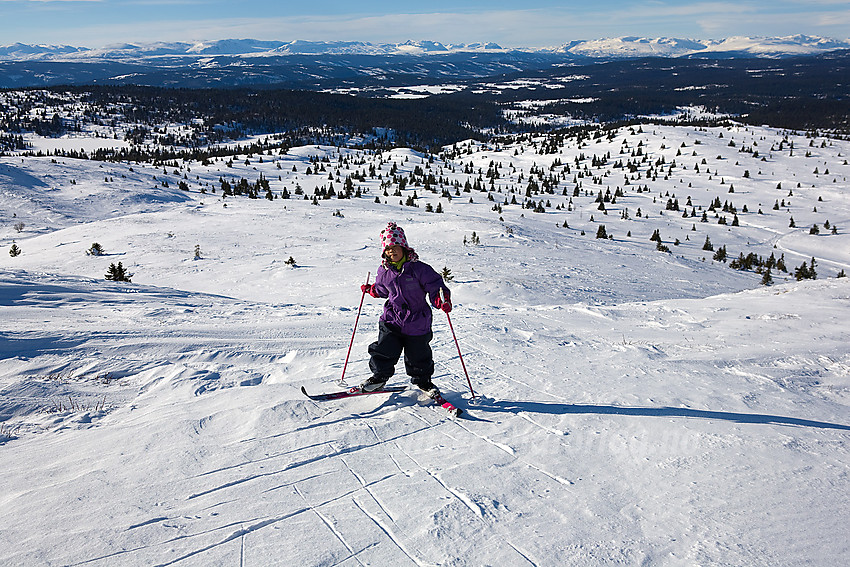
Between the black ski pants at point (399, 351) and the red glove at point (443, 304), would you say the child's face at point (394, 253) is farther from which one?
the black ski pants at point (399, 351)

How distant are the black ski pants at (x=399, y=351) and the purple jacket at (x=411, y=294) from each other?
0.07m

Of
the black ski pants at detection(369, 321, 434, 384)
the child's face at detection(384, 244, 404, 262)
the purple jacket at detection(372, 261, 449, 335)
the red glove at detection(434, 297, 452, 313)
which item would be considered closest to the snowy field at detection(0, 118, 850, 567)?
the black ski pants at detection(369, 321, 434, 384)

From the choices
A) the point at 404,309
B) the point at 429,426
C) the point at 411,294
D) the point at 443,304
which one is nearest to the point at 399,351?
the point at 404,309

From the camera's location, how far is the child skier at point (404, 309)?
425cm

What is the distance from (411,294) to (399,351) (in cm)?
59

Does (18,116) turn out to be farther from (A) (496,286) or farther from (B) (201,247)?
(A) (496,286)

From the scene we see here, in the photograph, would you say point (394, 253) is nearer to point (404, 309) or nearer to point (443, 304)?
point (404, 309)

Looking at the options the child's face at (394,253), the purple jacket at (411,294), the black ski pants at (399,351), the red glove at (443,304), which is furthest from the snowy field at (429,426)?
the child's face at (394,253)

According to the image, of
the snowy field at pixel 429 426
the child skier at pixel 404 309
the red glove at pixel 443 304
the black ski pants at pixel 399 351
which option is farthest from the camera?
the black ski pants at pixel 399 351

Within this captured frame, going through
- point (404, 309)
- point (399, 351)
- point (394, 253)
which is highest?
point (394, 253)

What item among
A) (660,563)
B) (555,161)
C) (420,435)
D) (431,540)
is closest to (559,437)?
(420,435)

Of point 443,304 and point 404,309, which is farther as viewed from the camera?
point 404,309

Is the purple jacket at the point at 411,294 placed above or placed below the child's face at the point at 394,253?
below

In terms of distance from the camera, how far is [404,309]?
14.2 ft
